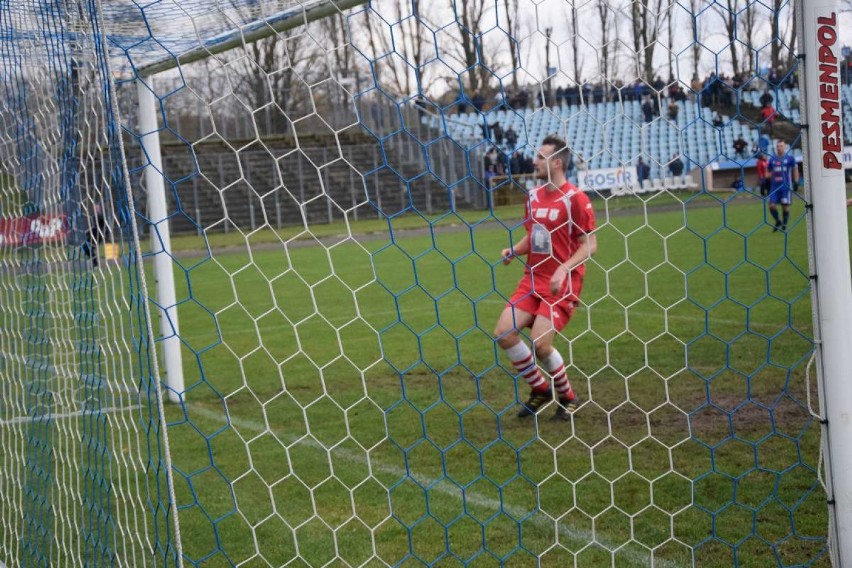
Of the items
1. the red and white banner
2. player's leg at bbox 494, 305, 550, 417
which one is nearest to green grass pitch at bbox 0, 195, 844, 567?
player's leg at bbox 494, 305, 550, 417

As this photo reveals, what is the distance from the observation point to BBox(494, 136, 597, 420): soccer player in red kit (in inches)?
219

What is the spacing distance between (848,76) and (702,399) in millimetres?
2631

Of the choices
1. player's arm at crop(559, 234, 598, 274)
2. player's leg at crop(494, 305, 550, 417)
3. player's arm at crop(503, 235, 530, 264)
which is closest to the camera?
player's arm at crop(503, 235, 530, 264)

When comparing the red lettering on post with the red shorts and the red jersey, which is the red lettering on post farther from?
the red shorts

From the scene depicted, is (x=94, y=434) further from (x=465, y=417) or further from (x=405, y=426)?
(x=465, y=417)

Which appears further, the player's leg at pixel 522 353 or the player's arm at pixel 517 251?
the player's leg at pixel 522 353

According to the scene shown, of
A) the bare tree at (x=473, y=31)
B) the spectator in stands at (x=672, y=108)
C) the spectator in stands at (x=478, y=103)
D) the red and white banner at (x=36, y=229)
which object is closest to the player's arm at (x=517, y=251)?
the spectator in stands at (x=478, y=103)

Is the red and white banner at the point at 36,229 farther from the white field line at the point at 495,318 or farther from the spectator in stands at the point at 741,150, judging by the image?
the white field line at the point at 495,318

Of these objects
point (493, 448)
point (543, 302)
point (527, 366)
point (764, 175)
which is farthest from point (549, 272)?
point (764, 175)

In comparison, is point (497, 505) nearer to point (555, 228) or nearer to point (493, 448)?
point (493, 448)

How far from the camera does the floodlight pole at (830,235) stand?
10.1 feet

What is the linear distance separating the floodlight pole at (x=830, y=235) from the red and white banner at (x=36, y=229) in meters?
3.01

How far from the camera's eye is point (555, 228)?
580cm

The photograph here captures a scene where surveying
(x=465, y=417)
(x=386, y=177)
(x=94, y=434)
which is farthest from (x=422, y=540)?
(x=386, y=177)
